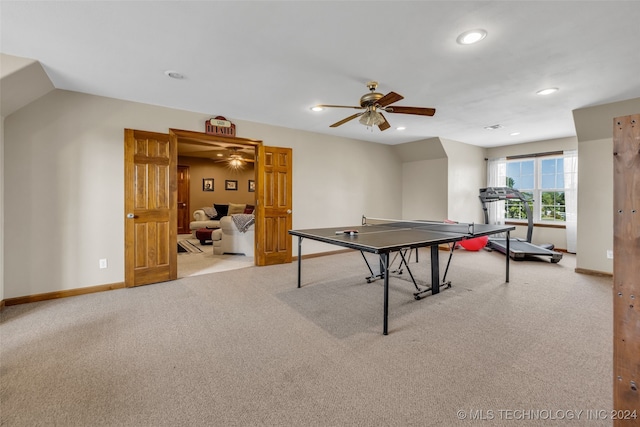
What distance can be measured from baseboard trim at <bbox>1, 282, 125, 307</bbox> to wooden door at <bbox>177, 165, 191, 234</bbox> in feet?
18.6

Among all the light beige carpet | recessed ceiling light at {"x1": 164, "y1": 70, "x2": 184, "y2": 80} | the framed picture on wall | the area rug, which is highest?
recessed ceiling light at {"x1": 164, "y1": 70, "x2": 184, "y2": 80}

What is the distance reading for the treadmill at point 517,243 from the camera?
16.5 ft

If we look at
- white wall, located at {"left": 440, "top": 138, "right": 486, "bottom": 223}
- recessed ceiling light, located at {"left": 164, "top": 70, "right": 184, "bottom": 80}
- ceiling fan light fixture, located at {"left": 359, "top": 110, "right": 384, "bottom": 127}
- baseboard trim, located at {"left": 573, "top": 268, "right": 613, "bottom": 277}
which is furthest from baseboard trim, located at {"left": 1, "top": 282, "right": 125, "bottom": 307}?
baseboard trim, located at {"left": 573, "top": 268, "right": 613, "bottom": 277}

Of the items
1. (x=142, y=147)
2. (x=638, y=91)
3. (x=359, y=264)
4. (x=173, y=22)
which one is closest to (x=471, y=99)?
(x=638, y=91)

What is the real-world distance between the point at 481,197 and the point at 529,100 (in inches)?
124

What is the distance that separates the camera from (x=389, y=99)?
262cm

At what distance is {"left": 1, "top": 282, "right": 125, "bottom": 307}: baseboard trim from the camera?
10.1ft

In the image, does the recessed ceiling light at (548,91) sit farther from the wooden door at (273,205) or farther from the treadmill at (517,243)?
the wooden door at (273,205)

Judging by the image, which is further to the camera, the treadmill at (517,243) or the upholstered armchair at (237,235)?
the upholstered armchair at (237,235)

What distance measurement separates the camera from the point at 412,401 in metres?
1.62

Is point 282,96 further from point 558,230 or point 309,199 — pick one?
point 558,230

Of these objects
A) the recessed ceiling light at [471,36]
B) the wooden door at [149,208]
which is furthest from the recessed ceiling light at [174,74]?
the recessed ceiling light at [471,36]

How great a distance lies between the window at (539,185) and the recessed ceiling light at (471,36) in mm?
5507

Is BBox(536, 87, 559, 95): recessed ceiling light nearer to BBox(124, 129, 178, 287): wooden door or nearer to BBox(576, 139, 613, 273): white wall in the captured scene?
BBox(576, 139, 613, 273): white wall
